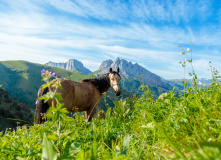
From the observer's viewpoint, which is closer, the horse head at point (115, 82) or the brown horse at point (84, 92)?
the brown horse at point (84, 92)

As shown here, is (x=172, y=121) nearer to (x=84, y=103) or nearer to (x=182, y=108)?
(x=182, y=108)

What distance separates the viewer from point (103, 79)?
356 inches

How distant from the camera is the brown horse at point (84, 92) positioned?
22.7 ft

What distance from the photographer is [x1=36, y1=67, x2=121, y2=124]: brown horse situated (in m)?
6.92

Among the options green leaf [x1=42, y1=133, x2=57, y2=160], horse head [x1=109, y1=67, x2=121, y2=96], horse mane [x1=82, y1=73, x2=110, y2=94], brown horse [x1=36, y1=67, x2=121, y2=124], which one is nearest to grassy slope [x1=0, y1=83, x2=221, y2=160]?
green leaf [x1=42, y1=133, x2=57, y2=160]

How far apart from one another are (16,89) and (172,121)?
698 ft

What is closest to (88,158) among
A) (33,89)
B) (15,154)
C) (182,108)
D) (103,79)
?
(15,154)

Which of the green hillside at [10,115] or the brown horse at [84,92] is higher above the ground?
the brown horse at [84,92]

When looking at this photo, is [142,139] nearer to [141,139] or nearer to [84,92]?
[141,139]

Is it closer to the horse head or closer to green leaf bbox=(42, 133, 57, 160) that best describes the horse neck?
the horse head

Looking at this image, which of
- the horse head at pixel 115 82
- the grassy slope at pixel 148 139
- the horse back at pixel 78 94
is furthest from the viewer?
the horse head at pixel 115 82

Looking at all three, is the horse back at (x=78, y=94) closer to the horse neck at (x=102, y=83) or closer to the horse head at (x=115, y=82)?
the horse neck at (x=102, y=83)

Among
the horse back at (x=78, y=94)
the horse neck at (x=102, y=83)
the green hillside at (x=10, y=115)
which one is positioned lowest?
the green hillside at (x=10, y=115)

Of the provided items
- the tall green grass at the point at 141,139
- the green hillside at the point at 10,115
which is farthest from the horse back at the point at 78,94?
the green hillside at the point at 10,115
